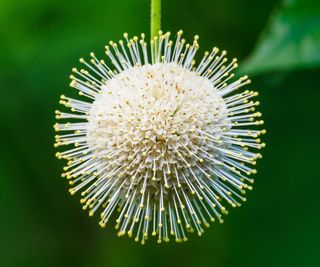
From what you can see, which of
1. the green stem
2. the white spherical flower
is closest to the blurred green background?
the white spherical flower

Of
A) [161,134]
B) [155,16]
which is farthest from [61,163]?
[155,16]
